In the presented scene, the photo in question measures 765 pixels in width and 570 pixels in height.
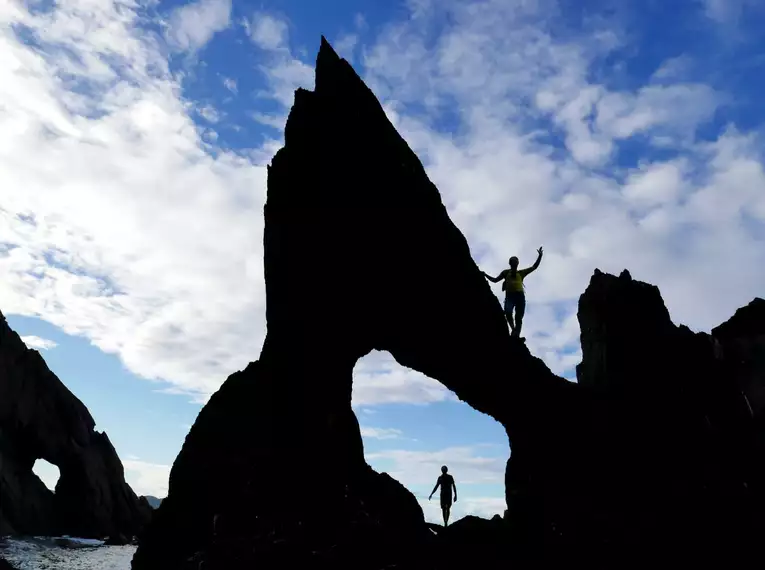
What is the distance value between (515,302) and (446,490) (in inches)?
287

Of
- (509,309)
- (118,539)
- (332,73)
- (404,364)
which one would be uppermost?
(332,73)

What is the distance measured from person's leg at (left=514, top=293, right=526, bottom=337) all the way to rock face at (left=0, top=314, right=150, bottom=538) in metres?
35.3

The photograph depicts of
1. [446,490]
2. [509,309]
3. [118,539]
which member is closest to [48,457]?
[118,539]

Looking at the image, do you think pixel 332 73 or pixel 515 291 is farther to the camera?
pixel 332 73

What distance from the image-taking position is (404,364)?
16.6 metres

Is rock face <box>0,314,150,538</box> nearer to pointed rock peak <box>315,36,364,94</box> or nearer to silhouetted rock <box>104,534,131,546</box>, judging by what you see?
silhouetted rock <box>104,534,131,546</box>

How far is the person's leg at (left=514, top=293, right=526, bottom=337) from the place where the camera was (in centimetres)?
1477

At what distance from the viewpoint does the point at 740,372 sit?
14.0 meters

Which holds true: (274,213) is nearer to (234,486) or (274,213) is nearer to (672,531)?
(234,486)

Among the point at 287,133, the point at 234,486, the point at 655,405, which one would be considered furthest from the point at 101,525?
the point at 655,405

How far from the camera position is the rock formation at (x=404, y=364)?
1290cm

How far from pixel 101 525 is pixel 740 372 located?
4161 centimetres

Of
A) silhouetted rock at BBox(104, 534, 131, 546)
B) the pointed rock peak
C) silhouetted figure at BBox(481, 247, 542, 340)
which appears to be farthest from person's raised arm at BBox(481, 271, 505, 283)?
silhouetted rock at BBox(104, 534, 131, 546)

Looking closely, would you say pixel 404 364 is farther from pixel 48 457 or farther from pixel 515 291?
pixel 48 457
